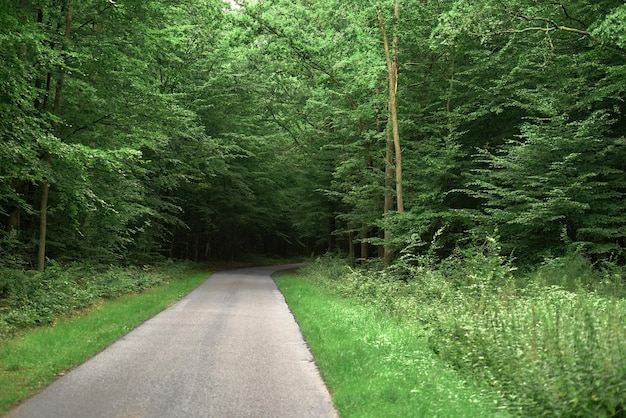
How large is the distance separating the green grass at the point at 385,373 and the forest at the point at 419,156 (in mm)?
420

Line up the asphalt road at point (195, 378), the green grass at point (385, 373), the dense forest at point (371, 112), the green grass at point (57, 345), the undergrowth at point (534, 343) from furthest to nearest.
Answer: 1. the dense forest at point (371, 112)
2. the green grass at point (57, 345)
3. the asphalt road at point (195, 378)
4. the green grass at point (385, 373)
5. the undergrowth at point (534, 343)

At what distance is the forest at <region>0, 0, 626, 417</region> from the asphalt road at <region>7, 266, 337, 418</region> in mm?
2339

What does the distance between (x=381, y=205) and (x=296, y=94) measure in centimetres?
1181

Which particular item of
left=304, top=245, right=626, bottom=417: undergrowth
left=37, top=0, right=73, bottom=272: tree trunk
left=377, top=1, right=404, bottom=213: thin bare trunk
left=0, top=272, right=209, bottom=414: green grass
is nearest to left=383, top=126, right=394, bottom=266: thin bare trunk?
left=377, top=1, right=404, bottom=213: thin bare trunk

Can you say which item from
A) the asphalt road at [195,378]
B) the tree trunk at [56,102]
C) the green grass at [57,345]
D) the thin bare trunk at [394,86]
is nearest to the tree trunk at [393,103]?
the thin bare trunk at [394,86]

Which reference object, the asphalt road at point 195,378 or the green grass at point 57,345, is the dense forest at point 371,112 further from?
the asphalt road at point 195,378

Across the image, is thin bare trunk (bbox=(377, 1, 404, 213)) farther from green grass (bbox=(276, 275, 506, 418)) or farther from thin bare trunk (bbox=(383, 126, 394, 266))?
green grass (bbox=(276, 275, 506, 418))

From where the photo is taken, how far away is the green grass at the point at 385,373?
5.49 metres

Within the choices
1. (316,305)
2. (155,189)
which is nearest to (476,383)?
(316,305)

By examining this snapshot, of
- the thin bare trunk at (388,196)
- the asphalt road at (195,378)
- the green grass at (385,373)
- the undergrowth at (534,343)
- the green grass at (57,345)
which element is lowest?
the asphalt road at (195,378)

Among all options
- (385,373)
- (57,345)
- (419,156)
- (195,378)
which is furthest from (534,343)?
(419,156)

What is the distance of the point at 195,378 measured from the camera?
7.29 metres

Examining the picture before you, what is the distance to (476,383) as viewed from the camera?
6.15 meters

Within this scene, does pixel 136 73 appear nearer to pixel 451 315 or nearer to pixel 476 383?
pixel 451 315
